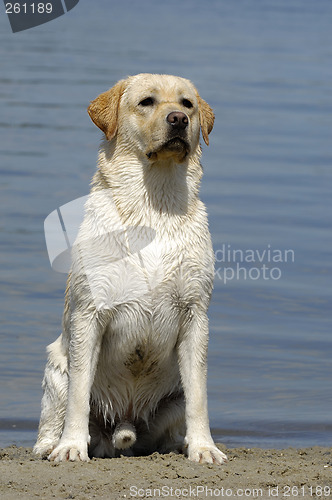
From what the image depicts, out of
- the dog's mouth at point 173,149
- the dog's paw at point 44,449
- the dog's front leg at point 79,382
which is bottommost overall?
the dog's paw at point 44,449

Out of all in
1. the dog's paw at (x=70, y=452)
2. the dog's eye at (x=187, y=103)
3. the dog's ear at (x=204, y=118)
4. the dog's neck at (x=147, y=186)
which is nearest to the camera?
the dog's paw at (x=70, y=452)

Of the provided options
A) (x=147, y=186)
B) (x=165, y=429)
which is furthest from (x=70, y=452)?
(x=147, y=186)

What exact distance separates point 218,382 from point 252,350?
612 millimetres

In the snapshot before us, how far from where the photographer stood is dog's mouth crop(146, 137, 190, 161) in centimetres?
597

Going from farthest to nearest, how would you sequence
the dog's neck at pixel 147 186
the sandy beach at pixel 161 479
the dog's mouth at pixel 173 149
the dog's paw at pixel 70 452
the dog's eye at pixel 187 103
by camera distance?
1. the dog's eye at pixel 187 103
2. the dog's neck at pixel 147 186
3. the dog's mouth at pixel 173 149
4. the dog's paw at pixel 70 452
5. the sandy beach at pixel 161 479

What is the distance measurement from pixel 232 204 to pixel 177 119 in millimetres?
6132

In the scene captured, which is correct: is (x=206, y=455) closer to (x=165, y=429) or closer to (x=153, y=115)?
(x=165, y=429)

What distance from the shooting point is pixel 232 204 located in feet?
39.4

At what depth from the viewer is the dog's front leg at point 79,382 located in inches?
229

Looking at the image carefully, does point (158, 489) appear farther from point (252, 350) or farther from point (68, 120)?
point (68, 120)
